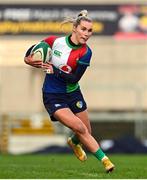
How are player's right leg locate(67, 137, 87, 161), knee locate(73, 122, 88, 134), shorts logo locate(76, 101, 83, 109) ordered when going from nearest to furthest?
1. knee locate(73, 122, 88, 134)
2. shorts logo locate(76, 101, 83, 109)
3. player's right leg locate(67, 137, 87, 161)

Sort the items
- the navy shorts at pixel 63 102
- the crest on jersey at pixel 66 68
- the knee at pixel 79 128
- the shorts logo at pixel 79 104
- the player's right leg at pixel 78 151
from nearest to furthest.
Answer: the knee at pixel 79 128, the crest on jersey at pixel 66 68, the navy shorts at pixel 63 102, the shorts logo at pixel 79 104, the player's right leg at pixel 78 151

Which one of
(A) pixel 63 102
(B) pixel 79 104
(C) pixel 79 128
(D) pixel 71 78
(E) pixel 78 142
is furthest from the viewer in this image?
(E) pixel 78 142

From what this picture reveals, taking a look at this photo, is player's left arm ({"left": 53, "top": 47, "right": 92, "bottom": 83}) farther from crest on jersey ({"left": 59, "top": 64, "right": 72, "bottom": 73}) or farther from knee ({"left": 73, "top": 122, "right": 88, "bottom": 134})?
knee ({"left": 73, "top": 122, "right": 88, "bottom": 134})

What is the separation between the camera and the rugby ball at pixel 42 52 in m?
10.0

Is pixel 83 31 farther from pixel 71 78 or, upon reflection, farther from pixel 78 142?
pixel 78 142

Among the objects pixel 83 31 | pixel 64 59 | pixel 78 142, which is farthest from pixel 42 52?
pixel 78 142

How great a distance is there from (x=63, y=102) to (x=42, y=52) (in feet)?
2.27

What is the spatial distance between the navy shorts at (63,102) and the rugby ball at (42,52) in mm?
467

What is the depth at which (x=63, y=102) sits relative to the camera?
32.9 feet

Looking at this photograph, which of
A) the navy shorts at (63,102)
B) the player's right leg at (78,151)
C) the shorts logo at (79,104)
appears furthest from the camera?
the player's right leg at (78,151)

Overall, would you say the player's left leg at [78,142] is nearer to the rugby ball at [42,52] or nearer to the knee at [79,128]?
the knee at [79,128]

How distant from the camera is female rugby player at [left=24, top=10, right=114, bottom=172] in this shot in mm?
9758

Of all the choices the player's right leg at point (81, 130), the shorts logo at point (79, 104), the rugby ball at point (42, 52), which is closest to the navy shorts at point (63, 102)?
the shorts logo at point (79, 104)

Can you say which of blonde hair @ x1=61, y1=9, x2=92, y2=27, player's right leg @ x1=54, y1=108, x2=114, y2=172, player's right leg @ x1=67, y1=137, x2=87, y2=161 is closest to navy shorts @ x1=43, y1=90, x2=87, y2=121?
player's right leg @ x1=54, y1=108, x2=114, y2=172
